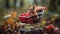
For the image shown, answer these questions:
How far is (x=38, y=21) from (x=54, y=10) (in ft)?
0.68

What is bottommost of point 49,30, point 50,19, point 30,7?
point 49,30

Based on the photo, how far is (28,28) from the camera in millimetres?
1759

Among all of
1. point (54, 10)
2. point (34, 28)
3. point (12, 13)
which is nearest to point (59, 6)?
point (54, 10)

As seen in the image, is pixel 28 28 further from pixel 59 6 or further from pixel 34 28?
pixel 59 6

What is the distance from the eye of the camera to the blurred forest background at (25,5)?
1.73 meters

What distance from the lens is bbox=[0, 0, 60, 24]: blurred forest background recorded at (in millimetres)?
1732

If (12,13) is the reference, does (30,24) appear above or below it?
below

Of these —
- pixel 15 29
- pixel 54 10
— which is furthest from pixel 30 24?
pixel 54 10

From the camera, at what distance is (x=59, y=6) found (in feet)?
5.77

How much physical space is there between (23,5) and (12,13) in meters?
0.14

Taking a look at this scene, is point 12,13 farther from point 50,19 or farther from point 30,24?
point 50,19

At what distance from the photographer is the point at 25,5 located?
5.72ft

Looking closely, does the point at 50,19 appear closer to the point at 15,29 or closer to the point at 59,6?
the point at 59,6

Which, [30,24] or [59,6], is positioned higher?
[59,6]
